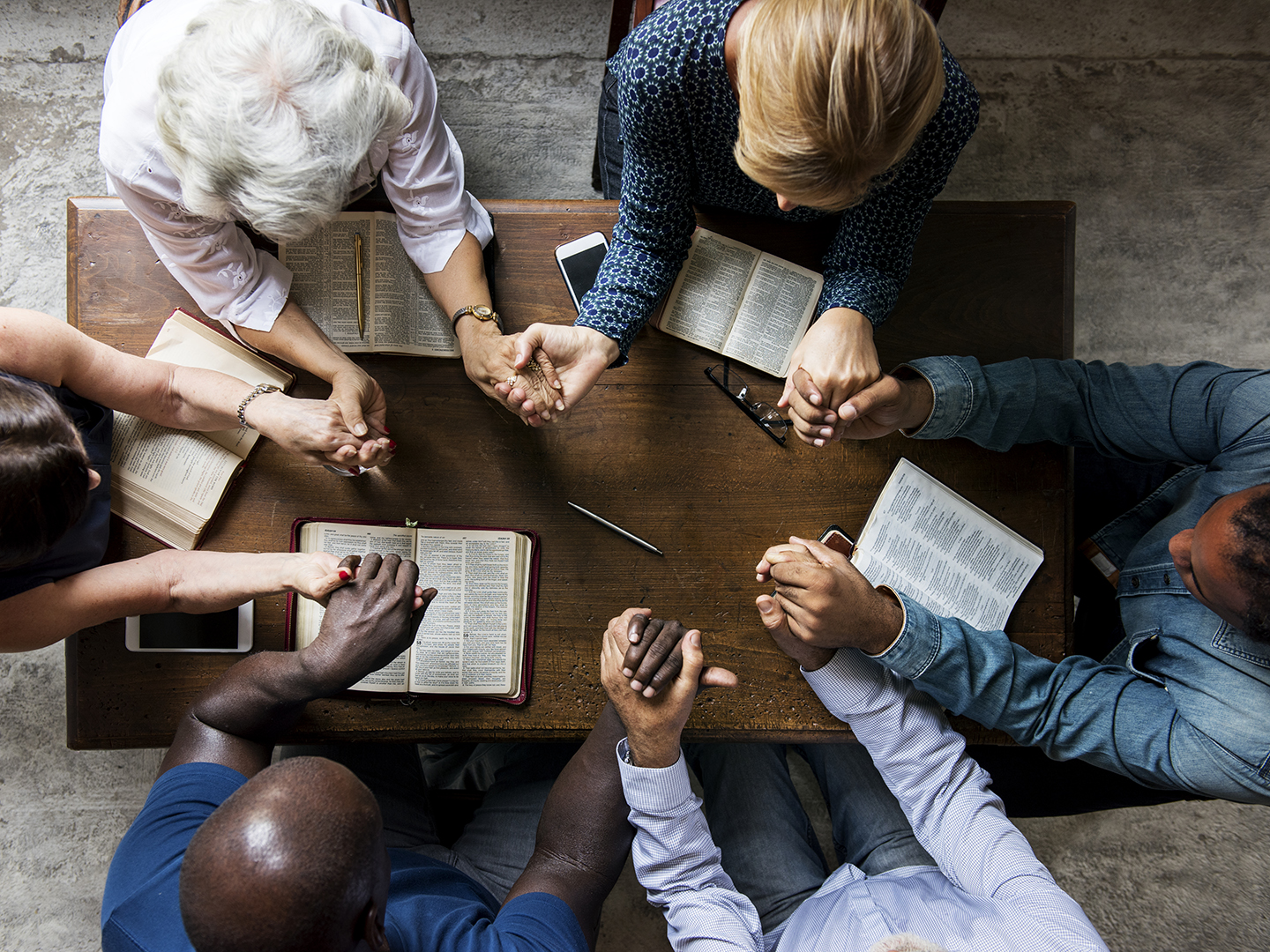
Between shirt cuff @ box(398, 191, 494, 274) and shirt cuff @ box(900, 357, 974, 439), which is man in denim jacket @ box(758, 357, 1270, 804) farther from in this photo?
shirt cuff @ box(398, 191, 494, 274)

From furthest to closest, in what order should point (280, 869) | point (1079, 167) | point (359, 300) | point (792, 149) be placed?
1. point (1079, 167)
2. point (359, 300)
3. point (792, 149)
4. point (280, 869)

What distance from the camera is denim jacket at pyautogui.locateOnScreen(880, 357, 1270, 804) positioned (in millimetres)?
1524

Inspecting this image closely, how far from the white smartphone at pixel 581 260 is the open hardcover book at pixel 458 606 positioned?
633 millimetres

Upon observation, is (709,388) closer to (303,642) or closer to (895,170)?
(895,170)

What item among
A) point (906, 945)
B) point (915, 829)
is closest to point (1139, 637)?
point (915, 829)

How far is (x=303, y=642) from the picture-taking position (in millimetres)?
1734

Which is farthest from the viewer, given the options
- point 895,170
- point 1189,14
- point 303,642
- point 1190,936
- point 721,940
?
point 1189,14

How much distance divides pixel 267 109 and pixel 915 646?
5.54 feet

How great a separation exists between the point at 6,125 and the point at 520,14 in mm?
1873

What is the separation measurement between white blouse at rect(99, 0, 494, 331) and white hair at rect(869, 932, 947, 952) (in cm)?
170

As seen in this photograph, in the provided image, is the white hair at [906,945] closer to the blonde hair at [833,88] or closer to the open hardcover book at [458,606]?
the open hardcover book at [458,606]

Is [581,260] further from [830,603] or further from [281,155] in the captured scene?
[830,603]

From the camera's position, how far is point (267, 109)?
1.32 m

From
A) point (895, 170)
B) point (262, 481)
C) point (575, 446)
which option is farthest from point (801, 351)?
point (262, 481)
